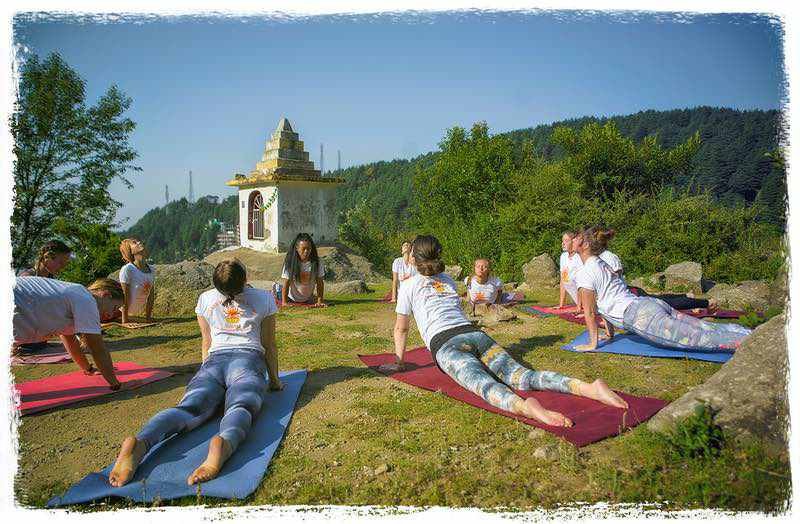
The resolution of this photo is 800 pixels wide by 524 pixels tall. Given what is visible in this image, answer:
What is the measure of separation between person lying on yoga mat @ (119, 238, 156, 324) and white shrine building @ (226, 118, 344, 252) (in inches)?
385

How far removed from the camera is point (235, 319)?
16.0 feet

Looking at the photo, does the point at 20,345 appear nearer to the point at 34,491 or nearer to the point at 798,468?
the point at 34,491

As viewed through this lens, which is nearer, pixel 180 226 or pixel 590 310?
pixel 590 310

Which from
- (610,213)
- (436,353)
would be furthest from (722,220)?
(436,353)

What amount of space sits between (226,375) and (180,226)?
94489mm

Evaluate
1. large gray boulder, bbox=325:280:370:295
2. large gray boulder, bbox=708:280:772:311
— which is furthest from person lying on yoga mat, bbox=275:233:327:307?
large gray boulder, bbox=708:280:772:311

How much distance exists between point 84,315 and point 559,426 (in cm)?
434

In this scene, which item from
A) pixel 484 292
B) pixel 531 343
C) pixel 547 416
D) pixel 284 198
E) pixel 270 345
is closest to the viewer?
pixel 547 416

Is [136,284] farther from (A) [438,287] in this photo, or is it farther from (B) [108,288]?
(A) [438,287]

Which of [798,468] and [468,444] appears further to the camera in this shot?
[468,444]

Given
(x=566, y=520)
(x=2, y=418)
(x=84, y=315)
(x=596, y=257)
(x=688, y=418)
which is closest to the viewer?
(x=566, y=520)

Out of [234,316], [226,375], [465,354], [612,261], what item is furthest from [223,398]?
[612,261]

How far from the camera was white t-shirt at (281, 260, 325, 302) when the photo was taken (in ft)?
36.4

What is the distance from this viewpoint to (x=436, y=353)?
17.1 feet
